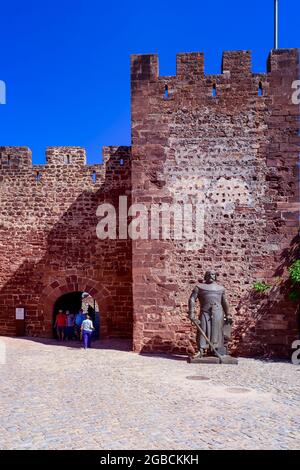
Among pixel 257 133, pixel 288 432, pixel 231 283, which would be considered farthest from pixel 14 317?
pixel 288 432

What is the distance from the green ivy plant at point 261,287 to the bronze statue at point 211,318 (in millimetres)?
1121

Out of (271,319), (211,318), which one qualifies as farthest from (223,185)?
(271,319)

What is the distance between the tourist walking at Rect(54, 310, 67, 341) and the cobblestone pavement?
10.2ft

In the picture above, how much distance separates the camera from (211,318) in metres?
11.0

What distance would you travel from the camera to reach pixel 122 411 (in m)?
7.12

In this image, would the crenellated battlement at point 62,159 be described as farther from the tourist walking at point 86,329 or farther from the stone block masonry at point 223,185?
the tourist walking at point 86,329

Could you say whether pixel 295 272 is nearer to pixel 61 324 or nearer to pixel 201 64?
pixel 201 64

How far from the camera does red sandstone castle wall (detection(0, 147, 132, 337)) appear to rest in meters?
15.4

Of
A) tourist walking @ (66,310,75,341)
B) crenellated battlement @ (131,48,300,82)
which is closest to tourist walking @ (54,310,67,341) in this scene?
tourist walking @ (66,310,75,341)

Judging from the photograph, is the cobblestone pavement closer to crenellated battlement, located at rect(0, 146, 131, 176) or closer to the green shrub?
the green shrub

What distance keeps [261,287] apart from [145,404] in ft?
17.4

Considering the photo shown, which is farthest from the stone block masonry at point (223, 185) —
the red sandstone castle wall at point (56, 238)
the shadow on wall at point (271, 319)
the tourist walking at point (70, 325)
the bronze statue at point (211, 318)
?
the tourist walking at point (70, 325)

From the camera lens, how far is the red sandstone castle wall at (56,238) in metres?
15.4

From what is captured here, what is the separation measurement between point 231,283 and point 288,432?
602cm
